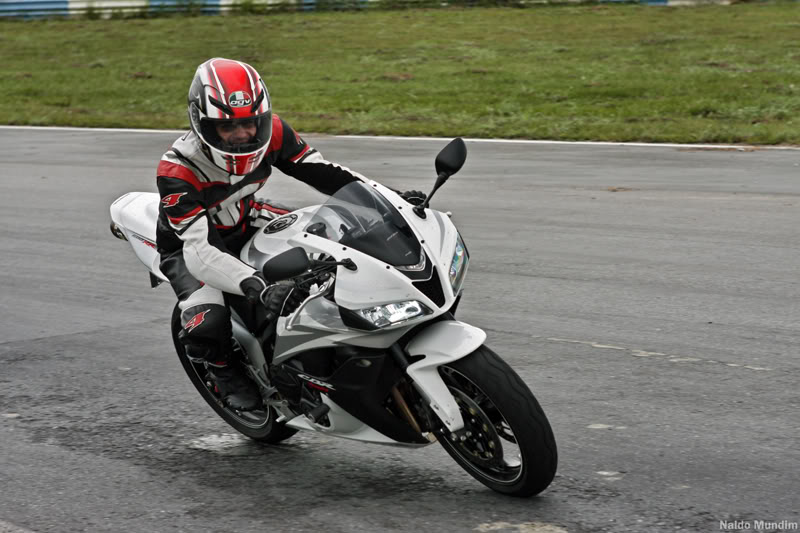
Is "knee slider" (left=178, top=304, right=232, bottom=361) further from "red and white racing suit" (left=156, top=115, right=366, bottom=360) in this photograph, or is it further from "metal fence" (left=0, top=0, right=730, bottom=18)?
"metal fence" (left=0, top=0, right=730, bottom=18)

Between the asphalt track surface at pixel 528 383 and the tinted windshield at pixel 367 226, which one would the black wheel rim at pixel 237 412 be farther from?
the tinted windshield at pixel 367 226

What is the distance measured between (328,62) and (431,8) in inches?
350

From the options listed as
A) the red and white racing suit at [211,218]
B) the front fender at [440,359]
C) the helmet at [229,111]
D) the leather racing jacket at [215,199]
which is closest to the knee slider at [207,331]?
the red and white racing suit at [211,218]

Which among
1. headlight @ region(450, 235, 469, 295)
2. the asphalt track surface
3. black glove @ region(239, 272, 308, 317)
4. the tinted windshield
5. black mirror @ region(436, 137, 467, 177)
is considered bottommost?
the asphalt track surface

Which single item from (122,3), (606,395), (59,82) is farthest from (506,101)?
(122,3)

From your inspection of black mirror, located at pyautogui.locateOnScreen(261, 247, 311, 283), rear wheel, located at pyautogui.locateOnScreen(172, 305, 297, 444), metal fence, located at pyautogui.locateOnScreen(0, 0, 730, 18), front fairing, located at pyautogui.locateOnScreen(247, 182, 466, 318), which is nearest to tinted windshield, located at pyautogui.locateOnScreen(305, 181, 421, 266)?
front fairing, located at pyautogui.locateOnScreen(247, 182, 466, 318)

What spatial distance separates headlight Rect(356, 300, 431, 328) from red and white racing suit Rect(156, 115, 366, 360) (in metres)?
0.64

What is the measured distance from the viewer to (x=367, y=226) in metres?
4.22

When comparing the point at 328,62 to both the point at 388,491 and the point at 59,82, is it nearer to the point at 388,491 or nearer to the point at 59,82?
the point at 59,82

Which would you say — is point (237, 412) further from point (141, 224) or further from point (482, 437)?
point (482, 437)

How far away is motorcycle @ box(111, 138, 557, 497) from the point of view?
4.02m

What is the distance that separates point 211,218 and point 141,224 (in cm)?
88

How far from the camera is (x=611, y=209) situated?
34.4 ft

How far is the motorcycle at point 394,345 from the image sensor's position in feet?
13.2
